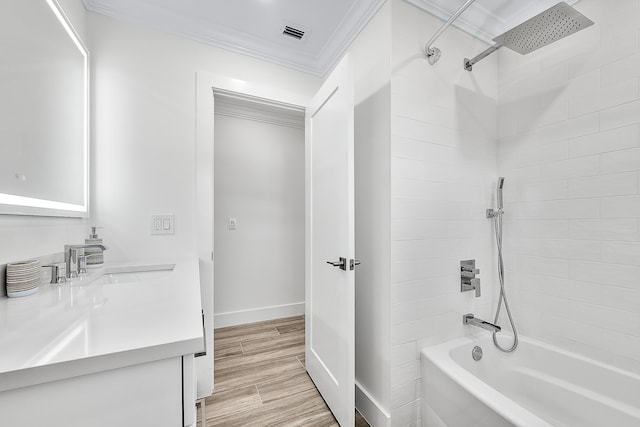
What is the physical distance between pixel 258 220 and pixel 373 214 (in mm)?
1691

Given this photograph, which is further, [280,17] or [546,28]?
[280,17]

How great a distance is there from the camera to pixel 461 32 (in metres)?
1.55

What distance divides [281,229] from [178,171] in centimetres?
143

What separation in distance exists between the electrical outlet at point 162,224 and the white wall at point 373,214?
124 cm

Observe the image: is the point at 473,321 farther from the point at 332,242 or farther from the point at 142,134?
the point at 142,134

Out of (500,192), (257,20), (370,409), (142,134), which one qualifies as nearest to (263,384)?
(370,409)

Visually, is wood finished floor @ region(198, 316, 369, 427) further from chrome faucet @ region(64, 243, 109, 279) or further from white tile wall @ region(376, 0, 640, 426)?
chrome faucet @ region(64, 243, 109, 279)

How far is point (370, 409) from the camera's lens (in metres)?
1.42

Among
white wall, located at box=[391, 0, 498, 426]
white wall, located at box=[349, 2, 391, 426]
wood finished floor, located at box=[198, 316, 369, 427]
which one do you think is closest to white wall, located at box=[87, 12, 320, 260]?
wood finished floor, located at box=[198, 316, 369, 427]

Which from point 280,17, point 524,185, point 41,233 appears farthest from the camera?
point 280,17

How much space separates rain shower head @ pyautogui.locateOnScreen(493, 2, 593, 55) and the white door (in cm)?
81

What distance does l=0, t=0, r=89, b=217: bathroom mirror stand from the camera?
2.92 ft

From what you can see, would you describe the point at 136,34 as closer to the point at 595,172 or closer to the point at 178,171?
the point at 178,171

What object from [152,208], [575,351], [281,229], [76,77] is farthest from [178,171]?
[575,351]
